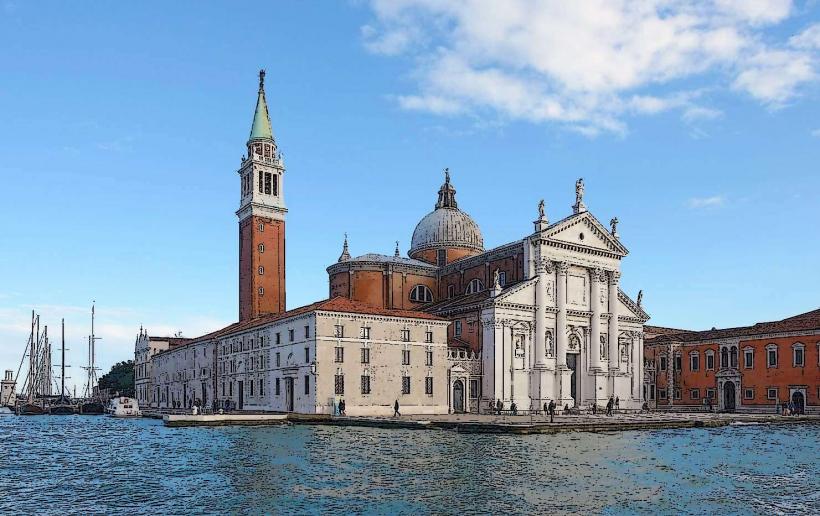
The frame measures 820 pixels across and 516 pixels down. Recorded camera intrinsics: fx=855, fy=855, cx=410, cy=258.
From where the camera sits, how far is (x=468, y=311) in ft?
198

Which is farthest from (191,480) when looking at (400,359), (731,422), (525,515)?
(731,422)

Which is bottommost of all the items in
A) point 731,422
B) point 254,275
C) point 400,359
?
point 731,422

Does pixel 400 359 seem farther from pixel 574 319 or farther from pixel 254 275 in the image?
pixel 254 275

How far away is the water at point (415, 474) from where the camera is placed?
19953mm

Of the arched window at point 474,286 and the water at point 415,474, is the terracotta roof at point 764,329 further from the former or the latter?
the water at point 415,474

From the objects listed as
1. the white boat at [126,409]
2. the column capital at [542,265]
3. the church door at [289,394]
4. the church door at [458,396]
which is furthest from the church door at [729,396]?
the white boat at [126,409]

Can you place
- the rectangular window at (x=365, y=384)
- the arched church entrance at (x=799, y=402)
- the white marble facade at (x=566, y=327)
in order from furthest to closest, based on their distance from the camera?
1. the arched church entrance at (x=799, y=402)
2. the white marble facade at (x=566, y=327)
3. the rectangular window at (x=365, y=384)

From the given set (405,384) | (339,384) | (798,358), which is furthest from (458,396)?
(798,358)

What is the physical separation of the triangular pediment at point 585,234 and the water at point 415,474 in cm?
2281

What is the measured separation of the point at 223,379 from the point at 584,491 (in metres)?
48.5

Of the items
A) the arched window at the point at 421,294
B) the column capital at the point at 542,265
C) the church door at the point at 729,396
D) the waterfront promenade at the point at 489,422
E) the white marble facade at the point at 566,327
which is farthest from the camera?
the arched window at the point at 421,294

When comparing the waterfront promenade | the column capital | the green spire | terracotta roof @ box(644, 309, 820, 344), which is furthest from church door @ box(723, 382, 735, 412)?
the green spire

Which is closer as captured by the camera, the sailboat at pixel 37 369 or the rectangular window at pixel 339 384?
the rectangular window at pixel 339 384

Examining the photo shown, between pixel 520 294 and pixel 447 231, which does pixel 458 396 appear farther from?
pixel 447 231
